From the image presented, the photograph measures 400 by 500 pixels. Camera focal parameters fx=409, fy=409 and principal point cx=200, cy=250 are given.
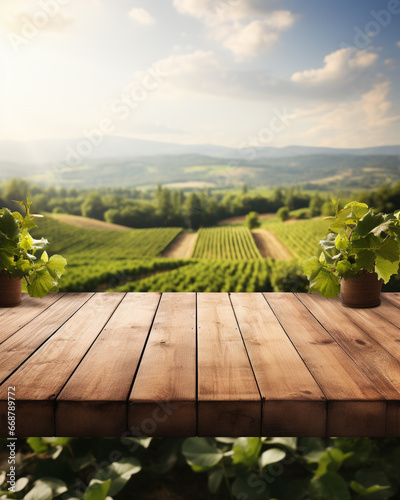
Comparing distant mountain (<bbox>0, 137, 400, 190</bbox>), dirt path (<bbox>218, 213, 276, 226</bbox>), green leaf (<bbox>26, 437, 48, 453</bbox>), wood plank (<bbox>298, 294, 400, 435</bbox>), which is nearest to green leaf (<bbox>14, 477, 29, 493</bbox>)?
green leaf (<bbox>26, 437, 48, 453</bbox>)

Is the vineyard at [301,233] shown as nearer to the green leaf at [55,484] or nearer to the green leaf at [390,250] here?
the green leaf at [390,250]

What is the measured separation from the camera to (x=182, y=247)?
8.08m

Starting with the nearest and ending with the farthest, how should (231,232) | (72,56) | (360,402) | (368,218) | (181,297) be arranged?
1. (360,402)
2. (368,218)
3. (181,297)
4. (72,56)
5. (231,232)

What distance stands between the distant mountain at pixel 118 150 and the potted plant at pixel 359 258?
20.0 feet

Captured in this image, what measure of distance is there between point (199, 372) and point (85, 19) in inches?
290

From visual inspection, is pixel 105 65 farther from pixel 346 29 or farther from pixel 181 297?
pixel 181 297

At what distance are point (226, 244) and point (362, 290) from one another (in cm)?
616

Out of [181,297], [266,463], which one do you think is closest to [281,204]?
[181,297]

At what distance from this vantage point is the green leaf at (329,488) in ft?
4.55

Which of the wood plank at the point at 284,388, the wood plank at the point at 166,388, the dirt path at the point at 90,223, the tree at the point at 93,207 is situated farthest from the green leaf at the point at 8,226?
the tree at the point at 93,207

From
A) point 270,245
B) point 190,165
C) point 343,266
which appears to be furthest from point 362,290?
point 190,165

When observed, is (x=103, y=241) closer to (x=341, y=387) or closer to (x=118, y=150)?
(x=118, y=150)

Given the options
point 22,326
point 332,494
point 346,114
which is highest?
point 346,114

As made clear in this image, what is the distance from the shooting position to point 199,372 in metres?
1.14
